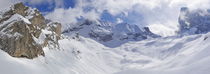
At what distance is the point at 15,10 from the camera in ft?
377

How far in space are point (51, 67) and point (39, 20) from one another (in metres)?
31.5

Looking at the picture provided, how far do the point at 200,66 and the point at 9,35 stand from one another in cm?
5024

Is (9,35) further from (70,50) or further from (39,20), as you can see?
(70,50)

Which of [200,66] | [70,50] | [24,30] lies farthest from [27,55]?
[70,50]

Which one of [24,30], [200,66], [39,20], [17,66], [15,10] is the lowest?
[200,66]

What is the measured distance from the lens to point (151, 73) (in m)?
75.8

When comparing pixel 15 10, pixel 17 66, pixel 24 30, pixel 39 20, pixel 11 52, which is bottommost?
pixel 17 66

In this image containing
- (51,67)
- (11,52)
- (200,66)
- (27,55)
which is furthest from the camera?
(51,67)

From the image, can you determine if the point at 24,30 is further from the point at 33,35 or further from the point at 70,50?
the point at 70,50

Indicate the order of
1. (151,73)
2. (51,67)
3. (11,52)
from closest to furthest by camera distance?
(151,73)
(11,52)
(51,67)

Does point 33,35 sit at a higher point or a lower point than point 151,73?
higher

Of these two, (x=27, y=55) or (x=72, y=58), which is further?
(x=72, y=58)

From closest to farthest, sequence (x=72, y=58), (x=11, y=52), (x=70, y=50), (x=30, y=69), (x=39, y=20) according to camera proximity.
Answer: (x=30, y=69), (x=11, y=52), (x=39, y=20), (x=72, y=58), (x=70, y=50)

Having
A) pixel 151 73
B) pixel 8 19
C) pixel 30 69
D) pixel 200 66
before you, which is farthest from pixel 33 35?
pixel 200 66
